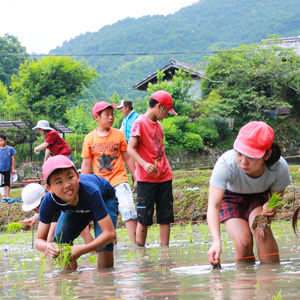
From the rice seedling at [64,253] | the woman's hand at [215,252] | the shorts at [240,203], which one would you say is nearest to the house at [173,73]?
the shorts at [240,203]

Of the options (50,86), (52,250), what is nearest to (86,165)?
(52,250)

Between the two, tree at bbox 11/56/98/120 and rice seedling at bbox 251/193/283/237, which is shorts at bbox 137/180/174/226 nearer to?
rice seedling at bbox 251/193/283/237

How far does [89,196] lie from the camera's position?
4.19 meters

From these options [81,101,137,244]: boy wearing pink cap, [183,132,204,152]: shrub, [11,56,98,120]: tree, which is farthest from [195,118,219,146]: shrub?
[81,101,137,244]: boy wearing pink cap

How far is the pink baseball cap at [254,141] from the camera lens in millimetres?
3754

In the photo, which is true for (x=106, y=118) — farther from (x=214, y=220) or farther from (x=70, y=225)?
(x=214, y=220)

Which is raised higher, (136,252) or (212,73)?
(212,73)

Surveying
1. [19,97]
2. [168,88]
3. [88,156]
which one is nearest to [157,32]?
[19,97]

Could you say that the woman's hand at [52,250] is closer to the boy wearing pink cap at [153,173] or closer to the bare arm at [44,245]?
the bare arm at [44,245]

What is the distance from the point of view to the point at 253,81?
32500mm

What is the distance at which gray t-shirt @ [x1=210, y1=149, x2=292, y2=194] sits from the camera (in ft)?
13.5

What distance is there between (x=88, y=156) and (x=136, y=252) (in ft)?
4.65

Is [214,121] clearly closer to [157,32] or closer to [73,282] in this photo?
[73,282]

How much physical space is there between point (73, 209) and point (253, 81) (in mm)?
29397
